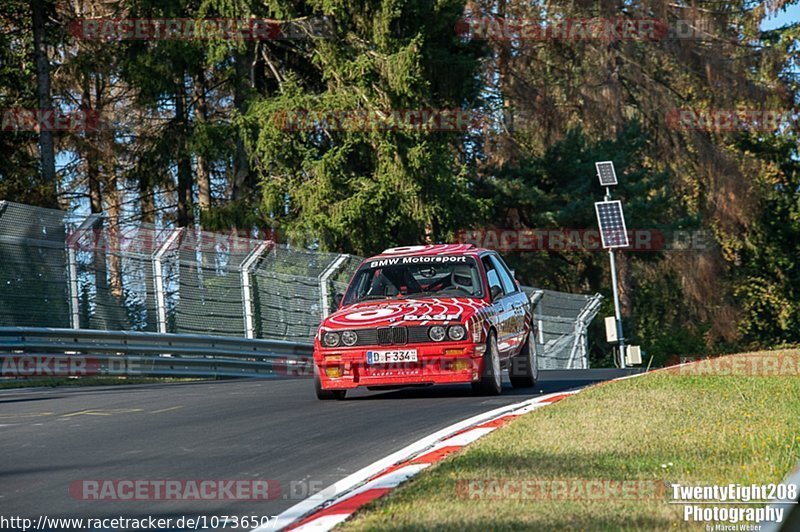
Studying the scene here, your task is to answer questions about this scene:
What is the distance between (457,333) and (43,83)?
2218cm

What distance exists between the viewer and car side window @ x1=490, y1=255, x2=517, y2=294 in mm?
13969

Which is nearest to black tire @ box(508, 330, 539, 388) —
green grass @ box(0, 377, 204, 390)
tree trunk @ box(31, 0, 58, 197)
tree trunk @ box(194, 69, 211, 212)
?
green grass @ box(0, 377, 204, 390)

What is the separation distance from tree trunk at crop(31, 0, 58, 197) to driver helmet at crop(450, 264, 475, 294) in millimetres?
19980

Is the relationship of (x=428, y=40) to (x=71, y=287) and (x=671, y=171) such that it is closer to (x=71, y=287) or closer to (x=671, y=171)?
(x=71, y=287)

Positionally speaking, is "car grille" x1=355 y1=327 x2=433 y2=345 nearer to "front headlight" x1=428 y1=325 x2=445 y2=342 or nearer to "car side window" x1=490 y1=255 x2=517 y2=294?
"front headlight" x1=428 y1=325 x2=445 y2=342

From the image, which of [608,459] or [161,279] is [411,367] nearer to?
[608,459]

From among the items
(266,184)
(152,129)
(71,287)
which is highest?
(152,129)

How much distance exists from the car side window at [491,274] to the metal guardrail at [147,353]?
633cm

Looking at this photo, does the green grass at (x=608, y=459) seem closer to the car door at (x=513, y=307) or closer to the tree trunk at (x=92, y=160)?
the car door at (x=513, y=307)

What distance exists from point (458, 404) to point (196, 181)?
1059 inches

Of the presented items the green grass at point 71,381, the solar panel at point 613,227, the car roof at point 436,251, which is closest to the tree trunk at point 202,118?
the solar panel at point 613,227

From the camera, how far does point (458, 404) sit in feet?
37.0

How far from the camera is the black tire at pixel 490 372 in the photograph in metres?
12.0

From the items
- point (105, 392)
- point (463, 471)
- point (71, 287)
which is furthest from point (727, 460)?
point (71, 287)
